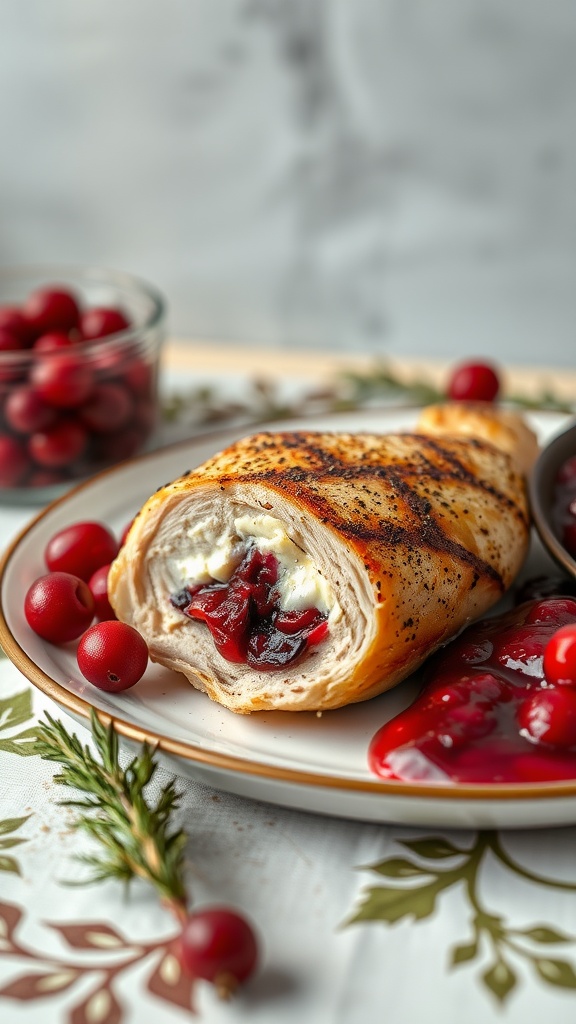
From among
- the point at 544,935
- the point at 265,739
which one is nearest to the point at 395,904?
the point at 544,935

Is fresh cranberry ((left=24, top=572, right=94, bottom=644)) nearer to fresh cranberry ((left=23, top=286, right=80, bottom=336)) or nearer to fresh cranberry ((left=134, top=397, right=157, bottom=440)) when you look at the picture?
fresh cranberry ((left=134, top=397, right=157, bottom=440))

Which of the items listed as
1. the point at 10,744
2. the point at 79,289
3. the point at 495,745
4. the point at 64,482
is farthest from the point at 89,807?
the point at 79,289

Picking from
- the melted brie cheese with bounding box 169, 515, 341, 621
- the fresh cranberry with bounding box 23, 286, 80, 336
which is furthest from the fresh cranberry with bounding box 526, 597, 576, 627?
the fresh cranberry with bounding box 23, 286, 80, 336

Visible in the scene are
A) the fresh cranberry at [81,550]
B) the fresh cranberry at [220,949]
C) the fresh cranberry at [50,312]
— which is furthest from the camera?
the fresh cranberry at [50,312]

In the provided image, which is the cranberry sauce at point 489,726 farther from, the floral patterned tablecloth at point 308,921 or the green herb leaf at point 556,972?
the green herb leaf at point 556,972

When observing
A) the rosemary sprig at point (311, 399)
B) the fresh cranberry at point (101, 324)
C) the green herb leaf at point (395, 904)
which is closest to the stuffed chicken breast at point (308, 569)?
the green herb leaf at point (395, 904)

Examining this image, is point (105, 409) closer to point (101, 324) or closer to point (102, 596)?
point (101, 324)
